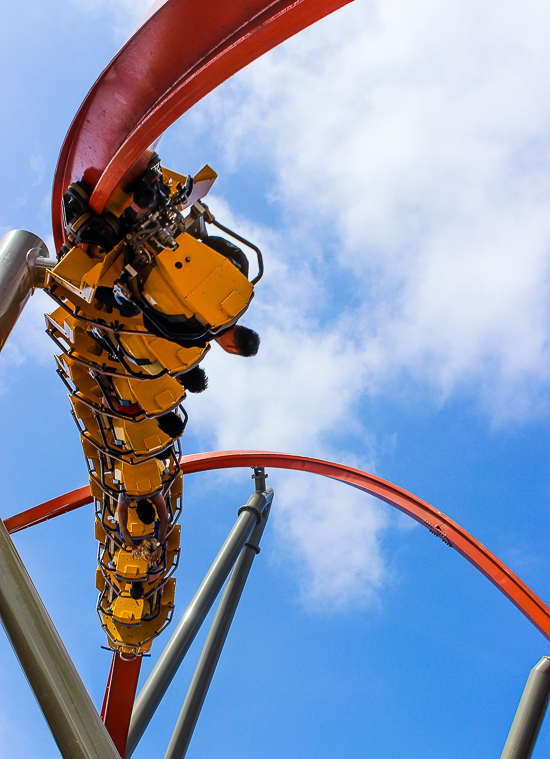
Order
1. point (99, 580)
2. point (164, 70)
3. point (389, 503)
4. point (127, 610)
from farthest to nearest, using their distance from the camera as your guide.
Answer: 1. point (389, 503)
2. point (99, 580)
3. point (127, 610)
4. point (164, 70)

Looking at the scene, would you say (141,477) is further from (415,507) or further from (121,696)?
(415,507)

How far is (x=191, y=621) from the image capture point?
738cm

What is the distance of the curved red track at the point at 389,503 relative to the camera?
22.9 ft

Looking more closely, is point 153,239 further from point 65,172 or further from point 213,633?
point 213,633

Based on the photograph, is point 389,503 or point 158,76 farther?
point 389,503

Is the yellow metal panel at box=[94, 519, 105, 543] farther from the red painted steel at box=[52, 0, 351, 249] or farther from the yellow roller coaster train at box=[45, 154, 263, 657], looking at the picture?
the red painted steel at box=[52, 0, 351, 249]

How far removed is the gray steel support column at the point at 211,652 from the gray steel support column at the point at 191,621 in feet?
0.62

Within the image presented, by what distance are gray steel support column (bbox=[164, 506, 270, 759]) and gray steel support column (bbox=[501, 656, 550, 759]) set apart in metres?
3.86

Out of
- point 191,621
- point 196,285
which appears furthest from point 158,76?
point 191,621

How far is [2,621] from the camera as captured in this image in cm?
202

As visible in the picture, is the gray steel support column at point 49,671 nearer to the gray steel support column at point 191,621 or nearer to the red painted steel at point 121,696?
the red painted steel at point 121,696

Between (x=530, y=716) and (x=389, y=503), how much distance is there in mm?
4065

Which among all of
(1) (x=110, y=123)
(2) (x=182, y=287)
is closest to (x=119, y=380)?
(2) (x=182, y=287)

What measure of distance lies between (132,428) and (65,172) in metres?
2.07
